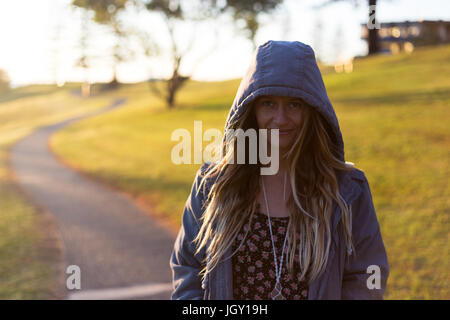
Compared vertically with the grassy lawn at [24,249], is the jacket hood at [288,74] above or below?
above

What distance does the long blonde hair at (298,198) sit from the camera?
204 cm

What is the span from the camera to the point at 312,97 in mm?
2059

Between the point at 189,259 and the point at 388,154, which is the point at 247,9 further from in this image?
the point at 189,259

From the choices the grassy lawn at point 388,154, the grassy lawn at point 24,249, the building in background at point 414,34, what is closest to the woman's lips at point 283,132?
the grassy lawn at point 388,154

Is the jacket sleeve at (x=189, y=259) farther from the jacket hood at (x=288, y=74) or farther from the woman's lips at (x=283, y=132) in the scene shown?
the jacket hood at (x=288, y=74)

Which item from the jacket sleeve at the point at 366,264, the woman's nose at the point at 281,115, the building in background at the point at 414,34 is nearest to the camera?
the jacket sleeve at the point at 366,264

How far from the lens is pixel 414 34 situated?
4238 centimetres

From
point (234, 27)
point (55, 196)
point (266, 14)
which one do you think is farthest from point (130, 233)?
point (234, 27)

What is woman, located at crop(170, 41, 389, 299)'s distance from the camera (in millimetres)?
2021

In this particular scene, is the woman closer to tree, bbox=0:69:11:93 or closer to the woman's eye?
the woman's eye

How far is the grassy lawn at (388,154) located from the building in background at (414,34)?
10460 mm

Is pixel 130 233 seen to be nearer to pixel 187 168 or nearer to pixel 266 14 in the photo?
pixel 187 168

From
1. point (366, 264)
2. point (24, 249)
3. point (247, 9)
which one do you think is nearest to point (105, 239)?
point (24, 249)

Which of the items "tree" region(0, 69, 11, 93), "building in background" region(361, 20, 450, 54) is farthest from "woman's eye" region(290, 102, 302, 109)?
"tree" region(0, 69, 11, 93)
